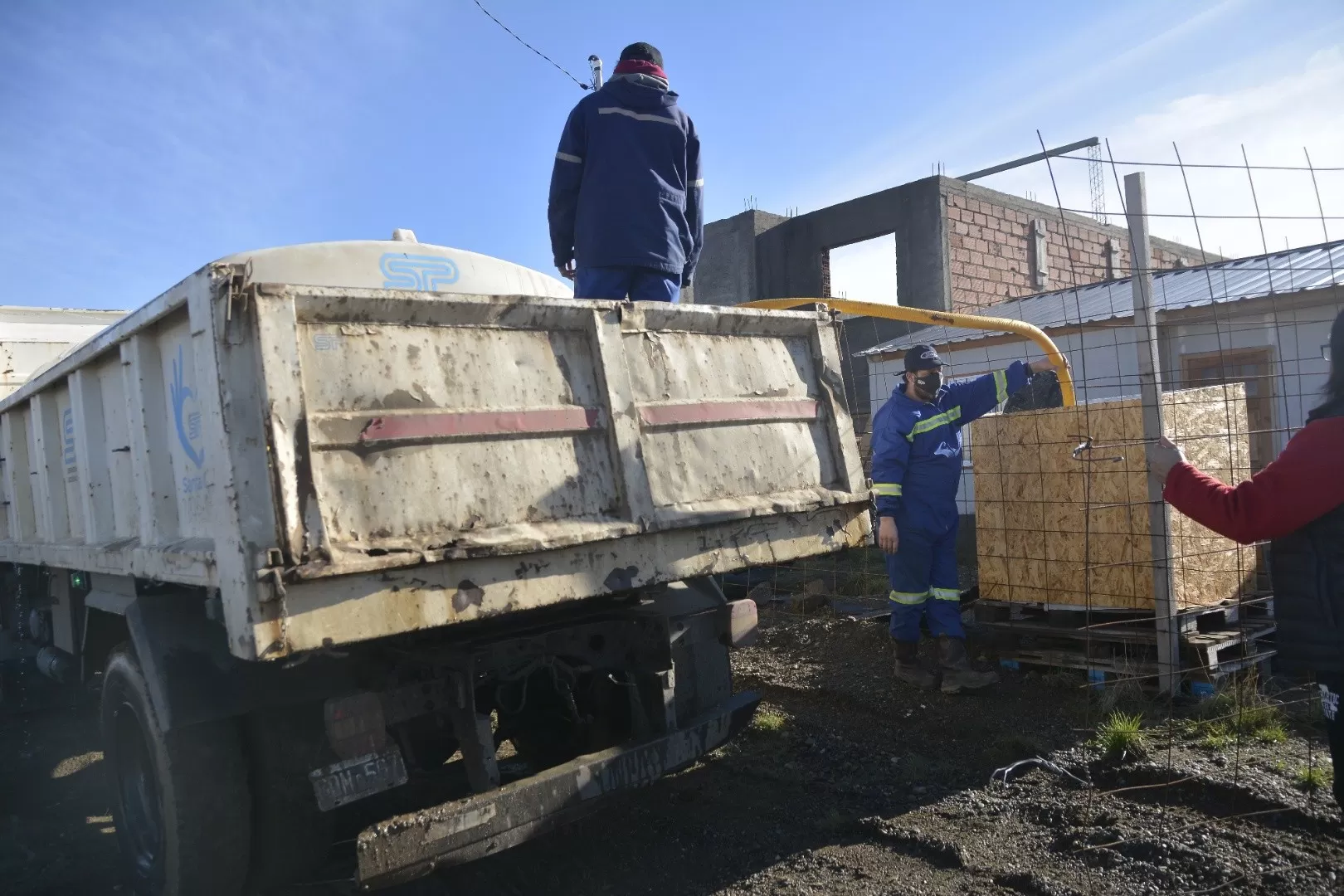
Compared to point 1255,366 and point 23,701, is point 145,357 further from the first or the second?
point 1255,366

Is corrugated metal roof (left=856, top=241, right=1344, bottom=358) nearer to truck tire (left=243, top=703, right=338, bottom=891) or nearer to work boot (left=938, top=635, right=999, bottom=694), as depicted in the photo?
work boot (left=938, top=635, right=999, bottom=694)

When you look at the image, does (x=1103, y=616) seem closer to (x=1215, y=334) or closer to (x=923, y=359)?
(x=923, y=359)

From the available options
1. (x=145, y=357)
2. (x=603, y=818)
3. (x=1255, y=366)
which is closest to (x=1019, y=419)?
(x=603, y=818)

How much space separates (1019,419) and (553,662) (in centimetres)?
341

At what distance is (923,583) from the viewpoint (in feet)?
17.7

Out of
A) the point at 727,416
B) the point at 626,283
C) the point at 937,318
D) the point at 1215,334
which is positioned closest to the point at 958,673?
the point at 937,318

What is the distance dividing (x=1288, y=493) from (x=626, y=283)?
2689 millimetres

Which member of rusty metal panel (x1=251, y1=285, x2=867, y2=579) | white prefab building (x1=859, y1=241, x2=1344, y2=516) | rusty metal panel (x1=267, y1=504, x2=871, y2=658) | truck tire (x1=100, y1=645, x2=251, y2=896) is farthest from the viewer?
white prefab building (x1=859, y1=241, x2=1344, y2=516)

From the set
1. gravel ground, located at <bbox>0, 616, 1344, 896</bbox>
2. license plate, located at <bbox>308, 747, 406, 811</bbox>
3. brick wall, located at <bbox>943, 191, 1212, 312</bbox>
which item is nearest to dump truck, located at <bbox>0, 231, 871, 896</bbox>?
license plate, located at <bbox>308, 747, 406, 811</bbox>

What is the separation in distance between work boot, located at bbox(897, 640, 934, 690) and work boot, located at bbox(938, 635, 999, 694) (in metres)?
0.11

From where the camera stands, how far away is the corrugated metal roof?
9500 millimetres

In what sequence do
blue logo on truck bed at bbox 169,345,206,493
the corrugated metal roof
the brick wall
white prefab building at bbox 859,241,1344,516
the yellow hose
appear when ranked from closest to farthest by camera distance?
blue logo on truck bed at bbox 169,345,206,493 → the yellow hose → white prefab building at bbox 859,241,1344,516 → the corrugated metal roof → the brick wall

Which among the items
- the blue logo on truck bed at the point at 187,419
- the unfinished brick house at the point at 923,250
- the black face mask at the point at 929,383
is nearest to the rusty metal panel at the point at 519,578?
the blue logo on truck bed at the point at 187,419

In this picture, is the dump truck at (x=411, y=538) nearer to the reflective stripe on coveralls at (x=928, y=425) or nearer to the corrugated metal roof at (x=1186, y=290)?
the reflective stripe on coveralls at (x=928, y=425)
